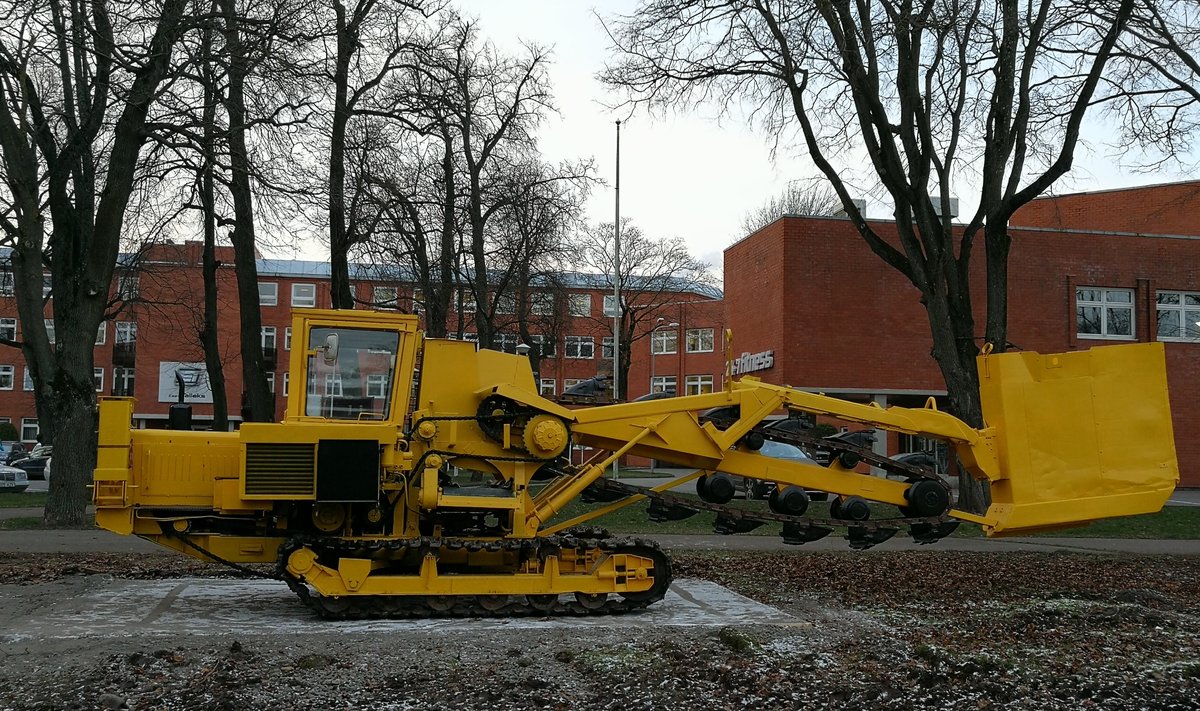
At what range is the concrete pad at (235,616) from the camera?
8.85 meters

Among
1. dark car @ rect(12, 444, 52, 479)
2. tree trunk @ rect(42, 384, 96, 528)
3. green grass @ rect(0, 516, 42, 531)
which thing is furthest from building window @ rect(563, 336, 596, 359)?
tree trunk @ rect(42, 384, 96, 528)

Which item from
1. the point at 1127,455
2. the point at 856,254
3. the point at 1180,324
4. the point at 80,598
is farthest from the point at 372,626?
the point at 1180,324

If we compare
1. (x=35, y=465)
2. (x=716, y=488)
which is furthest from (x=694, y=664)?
(x=35, y=465)

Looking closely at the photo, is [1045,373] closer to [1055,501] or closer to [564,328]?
[1055,501]

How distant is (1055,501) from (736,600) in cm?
322

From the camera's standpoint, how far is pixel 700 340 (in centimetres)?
6172

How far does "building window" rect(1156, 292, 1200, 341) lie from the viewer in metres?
35.6

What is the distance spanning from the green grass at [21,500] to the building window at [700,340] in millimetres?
38880

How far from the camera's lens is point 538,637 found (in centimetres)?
870

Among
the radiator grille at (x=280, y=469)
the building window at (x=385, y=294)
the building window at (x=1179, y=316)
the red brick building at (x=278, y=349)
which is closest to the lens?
the radiator grille at (x=280, y=469)

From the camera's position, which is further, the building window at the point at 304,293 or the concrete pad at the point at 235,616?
the building window at the point at 304,293

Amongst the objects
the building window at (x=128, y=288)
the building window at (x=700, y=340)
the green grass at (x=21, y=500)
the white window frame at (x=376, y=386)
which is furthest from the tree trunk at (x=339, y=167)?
the building window at (x=700, y=340)

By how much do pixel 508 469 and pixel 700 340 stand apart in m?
52.3

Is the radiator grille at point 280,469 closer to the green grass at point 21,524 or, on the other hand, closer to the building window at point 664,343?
the green grass at point 21,524
